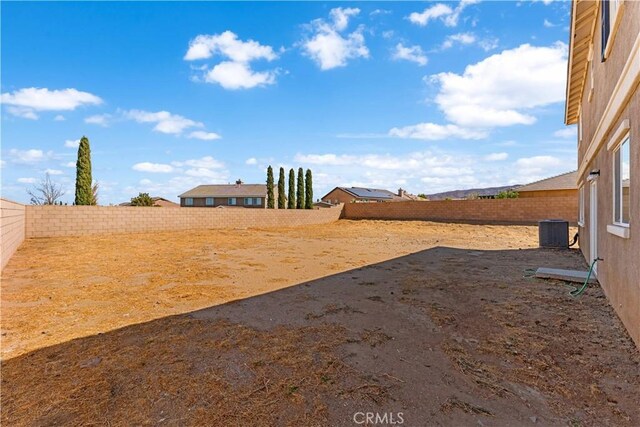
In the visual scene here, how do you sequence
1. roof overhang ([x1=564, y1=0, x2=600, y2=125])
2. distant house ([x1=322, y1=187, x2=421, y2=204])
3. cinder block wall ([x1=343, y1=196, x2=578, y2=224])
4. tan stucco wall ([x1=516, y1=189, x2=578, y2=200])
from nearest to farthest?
roof overhang ([x1=564, y1=0, x2=600, y2=125]) → cinder block wall ([x1=343, y1=196, x2=578, y2=224]) → tan stucco wall ([x1=516, y1=189, x2=578, y2=200]) → distant house ([x1=322, y1=187, x2=421, y2=204])

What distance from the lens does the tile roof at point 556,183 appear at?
942 inches

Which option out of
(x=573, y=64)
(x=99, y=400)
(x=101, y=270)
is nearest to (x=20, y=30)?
(x=101, y=270)

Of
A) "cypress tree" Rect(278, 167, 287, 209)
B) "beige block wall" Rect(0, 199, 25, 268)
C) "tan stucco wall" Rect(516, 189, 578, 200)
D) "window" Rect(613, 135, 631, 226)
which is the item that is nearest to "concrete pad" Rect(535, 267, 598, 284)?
"window" Rect(613, 135, 631, 226)

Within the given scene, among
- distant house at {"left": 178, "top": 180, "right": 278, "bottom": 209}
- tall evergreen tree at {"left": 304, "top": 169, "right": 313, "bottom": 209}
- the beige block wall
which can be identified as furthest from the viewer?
distant house at {"left": 178, "top": 180, "right": 278, "bottom": 209}

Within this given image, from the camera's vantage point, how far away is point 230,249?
10844 mm

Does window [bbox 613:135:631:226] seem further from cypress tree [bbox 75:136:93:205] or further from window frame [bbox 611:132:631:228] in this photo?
cypress tree [bbox 75:136:93:205]

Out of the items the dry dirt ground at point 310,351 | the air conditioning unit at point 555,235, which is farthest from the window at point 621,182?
the air conditioning unit at point 555,235

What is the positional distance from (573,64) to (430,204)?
1599 centimetres

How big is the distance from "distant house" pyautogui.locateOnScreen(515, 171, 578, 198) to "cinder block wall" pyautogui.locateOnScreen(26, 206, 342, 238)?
65.3ft

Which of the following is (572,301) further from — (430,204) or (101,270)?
(430,204)

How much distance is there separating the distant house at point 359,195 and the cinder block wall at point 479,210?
20.8m

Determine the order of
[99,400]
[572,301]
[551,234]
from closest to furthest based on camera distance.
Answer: [99,400], [572,301], [551,234]

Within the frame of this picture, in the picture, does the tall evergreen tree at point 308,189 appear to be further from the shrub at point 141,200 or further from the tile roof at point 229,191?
the shrub at point 141,200

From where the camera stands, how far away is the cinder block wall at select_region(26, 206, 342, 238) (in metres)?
11.8
